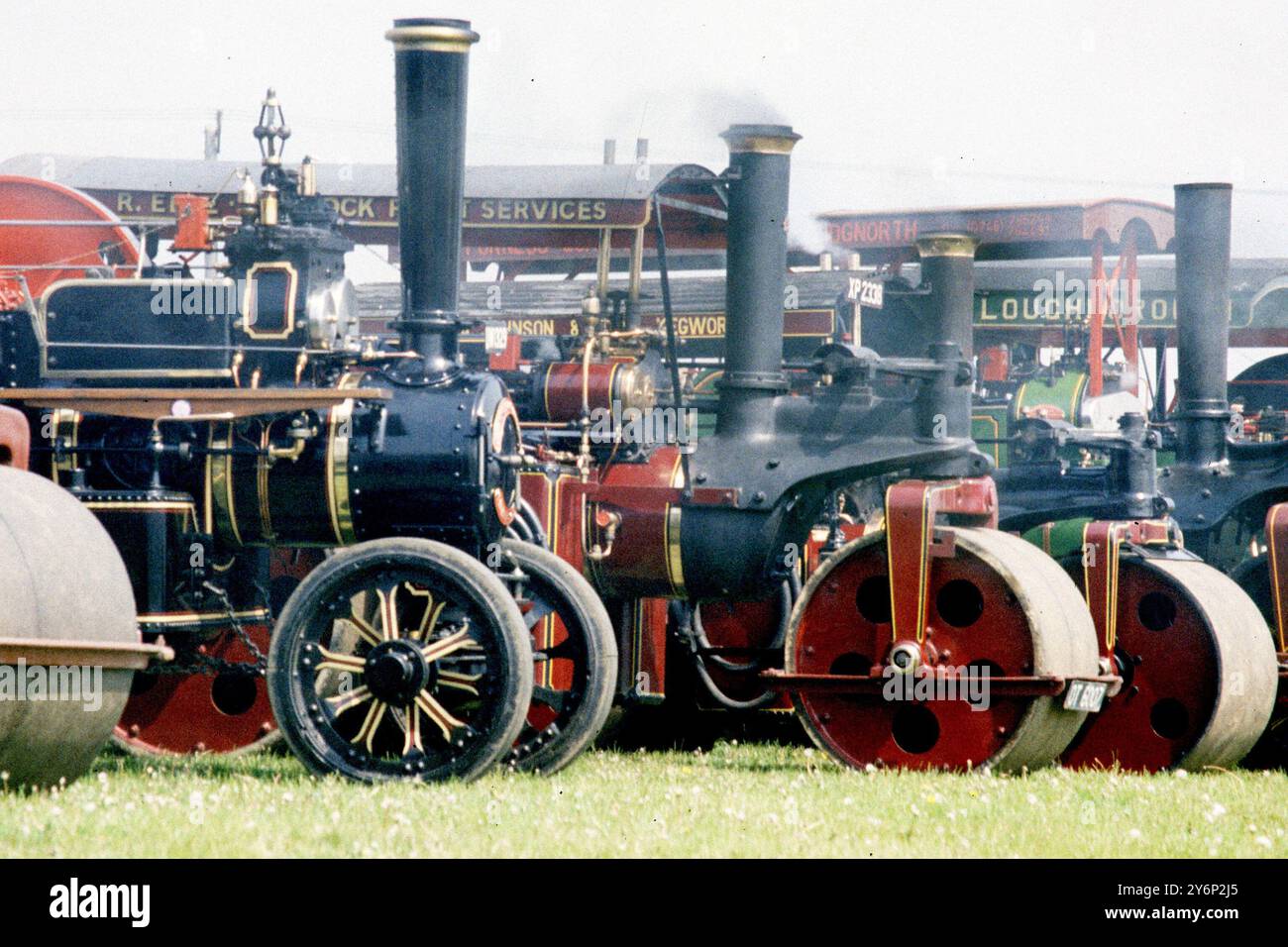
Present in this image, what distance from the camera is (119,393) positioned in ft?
20.5

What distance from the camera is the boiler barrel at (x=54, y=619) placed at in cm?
488

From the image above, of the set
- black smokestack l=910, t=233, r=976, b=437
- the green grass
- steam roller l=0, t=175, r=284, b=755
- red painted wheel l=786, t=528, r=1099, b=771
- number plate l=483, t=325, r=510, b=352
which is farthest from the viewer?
number plate l=483, t=325, r=510, b=352

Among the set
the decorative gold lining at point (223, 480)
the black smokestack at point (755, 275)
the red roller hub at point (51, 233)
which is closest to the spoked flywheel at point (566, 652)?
the decorative gold lining at point (223, 480)

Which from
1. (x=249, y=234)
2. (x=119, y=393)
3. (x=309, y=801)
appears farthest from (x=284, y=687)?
(x=249, y=234)

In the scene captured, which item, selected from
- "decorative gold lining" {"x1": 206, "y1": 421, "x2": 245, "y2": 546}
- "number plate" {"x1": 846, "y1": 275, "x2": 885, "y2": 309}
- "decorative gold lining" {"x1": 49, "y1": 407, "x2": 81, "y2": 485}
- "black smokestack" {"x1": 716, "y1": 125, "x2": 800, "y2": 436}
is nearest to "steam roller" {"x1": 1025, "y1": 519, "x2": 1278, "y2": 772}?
"black smokestack" {"x1": 716, "y1": 125, "x2": 800, "y2": 436}

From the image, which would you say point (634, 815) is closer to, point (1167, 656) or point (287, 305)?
point (287, 305)

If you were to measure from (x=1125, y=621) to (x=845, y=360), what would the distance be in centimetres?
162

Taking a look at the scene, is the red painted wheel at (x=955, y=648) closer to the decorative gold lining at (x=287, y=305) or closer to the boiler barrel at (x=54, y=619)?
the decorative gold lining at (x=287, y=305)

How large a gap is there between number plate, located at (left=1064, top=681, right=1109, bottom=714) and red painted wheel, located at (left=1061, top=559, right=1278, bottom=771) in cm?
64

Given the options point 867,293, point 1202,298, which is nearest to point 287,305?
point 1202,298

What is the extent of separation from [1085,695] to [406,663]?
2.50 m

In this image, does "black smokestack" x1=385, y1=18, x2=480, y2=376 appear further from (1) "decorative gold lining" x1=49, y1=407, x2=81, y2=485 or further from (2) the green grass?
(2) the green grass

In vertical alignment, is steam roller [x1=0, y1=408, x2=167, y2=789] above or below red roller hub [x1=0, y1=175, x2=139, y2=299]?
below

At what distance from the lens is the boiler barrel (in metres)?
4.88
